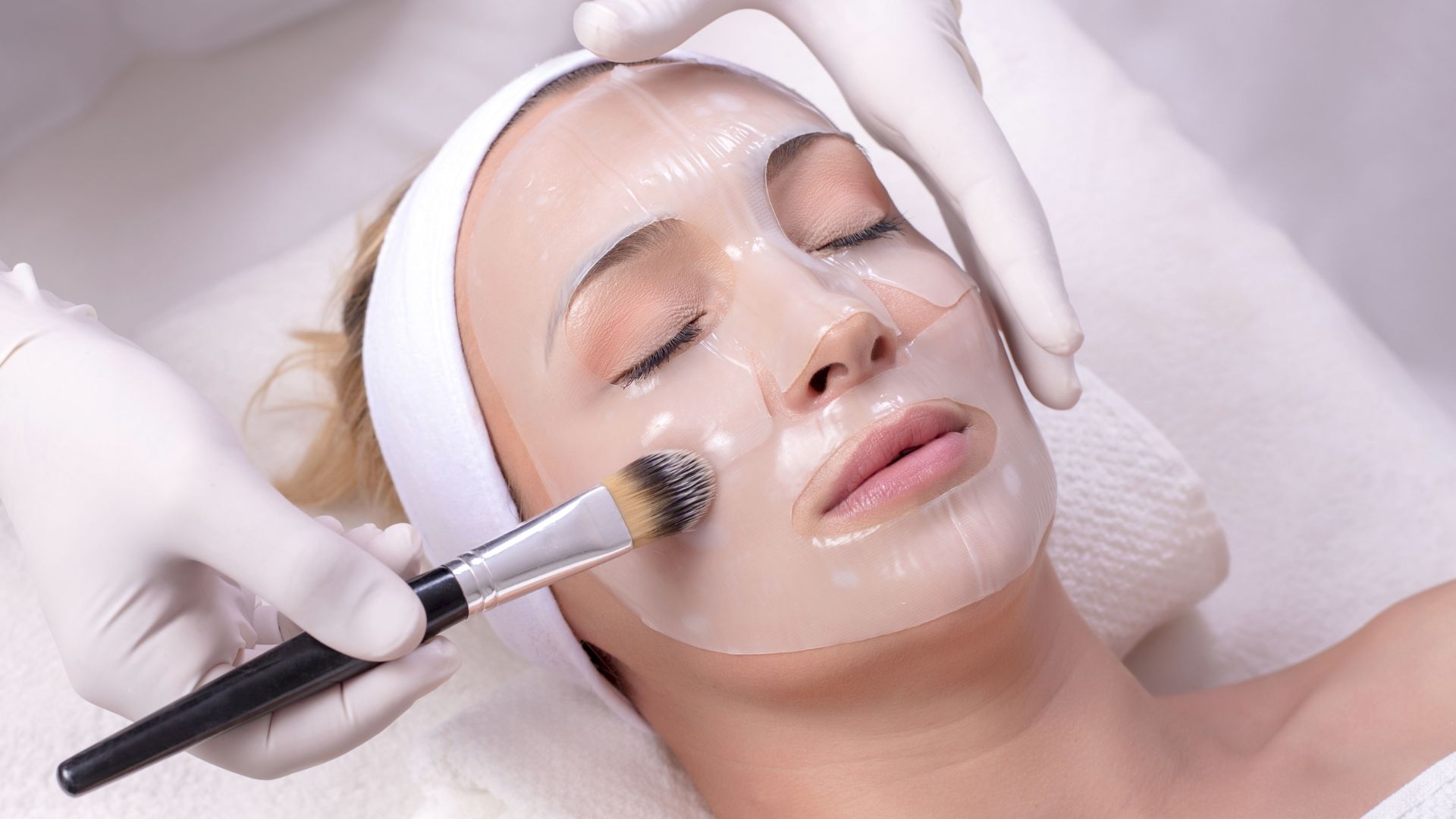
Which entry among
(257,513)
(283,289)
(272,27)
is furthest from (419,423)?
(272,27)

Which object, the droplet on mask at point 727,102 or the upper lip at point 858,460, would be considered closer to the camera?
the upper lip at point 858,460

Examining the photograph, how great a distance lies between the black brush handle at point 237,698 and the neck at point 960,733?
33 centimetres

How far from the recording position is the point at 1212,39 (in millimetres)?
2248

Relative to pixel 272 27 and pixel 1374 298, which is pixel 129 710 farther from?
pixel 1374 298

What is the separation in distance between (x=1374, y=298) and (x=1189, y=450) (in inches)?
24.9

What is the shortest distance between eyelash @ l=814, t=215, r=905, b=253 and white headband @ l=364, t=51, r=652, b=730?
0.36 m

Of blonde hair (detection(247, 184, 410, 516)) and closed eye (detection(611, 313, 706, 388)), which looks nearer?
closed eye (detection(611, 313, 706, 388))

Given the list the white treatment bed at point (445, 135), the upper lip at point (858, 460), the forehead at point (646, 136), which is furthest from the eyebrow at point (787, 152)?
the white treatment bed at point (445, 135)

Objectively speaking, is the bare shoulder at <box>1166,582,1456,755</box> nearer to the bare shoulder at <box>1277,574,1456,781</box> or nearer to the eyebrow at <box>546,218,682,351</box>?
the bare shoulder at <box>1277,574,1456,781</box>

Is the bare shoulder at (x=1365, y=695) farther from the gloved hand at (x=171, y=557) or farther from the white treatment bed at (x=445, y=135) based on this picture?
the gloved hand at (x=171, y=557)

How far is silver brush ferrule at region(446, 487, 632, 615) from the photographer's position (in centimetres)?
94

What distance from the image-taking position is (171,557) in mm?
984

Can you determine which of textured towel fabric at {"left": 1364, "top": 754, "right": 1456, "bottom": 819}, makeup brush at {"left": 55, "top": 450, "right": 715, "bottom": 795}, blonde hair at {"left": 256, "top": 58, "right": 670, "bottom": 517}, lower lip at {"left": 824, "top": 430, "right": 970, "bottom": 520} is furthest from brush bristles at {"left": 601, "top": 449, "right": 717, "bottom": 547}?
textured towel fabric at {"left": 1364, "top": 754, "right": 1456, "bottom": 819}

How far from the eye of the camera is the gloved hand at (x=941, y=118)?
1.17 meters
